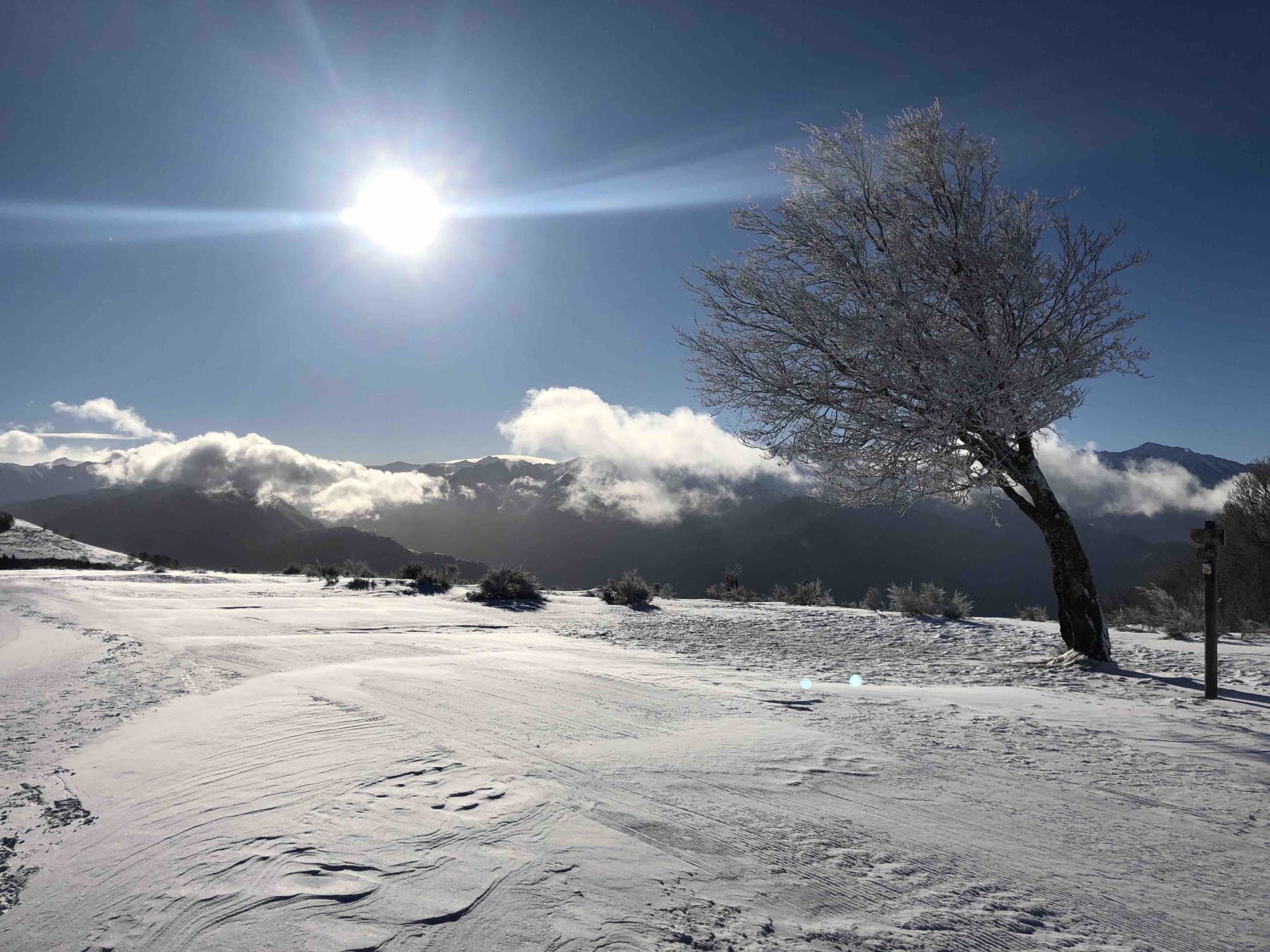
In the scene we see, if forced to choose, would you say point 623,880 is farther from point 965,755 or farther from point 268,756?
point 965,755

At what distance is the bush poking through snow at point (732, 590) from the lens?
61.7 feet

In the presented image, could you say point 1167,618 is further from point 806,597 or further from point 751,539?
point 751,539

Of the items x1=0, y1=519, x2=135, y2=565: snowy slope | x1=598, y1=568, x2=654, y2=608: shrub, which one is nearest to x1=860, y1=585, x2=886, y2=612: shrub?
x1=598, y1=568, x2=654, y2=608: shrub

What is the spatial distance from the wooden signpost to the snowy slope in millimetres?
34016

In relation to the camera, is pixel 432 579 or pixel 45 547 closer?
pixel 432 579

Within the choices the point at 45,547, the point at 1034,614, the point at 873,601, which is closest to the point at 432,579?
the point at 873,601

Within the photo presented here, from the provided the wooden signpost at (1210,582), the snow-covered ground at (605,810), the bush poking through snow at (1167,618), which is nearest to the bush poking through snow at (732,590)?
the bush poking through snow at (1167,618)

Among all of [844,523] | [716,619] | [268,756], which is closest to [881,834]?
[268,756]

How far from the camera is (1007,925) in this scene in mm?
2174

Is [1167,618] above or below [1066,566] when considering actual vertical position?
below

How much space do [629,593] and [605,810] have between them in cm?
1342

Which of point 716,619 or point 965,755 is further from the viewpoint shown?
point 716,619

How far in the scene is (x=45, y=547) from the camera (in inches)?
1201

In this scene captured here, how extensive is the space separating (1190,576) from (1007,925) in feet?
122
